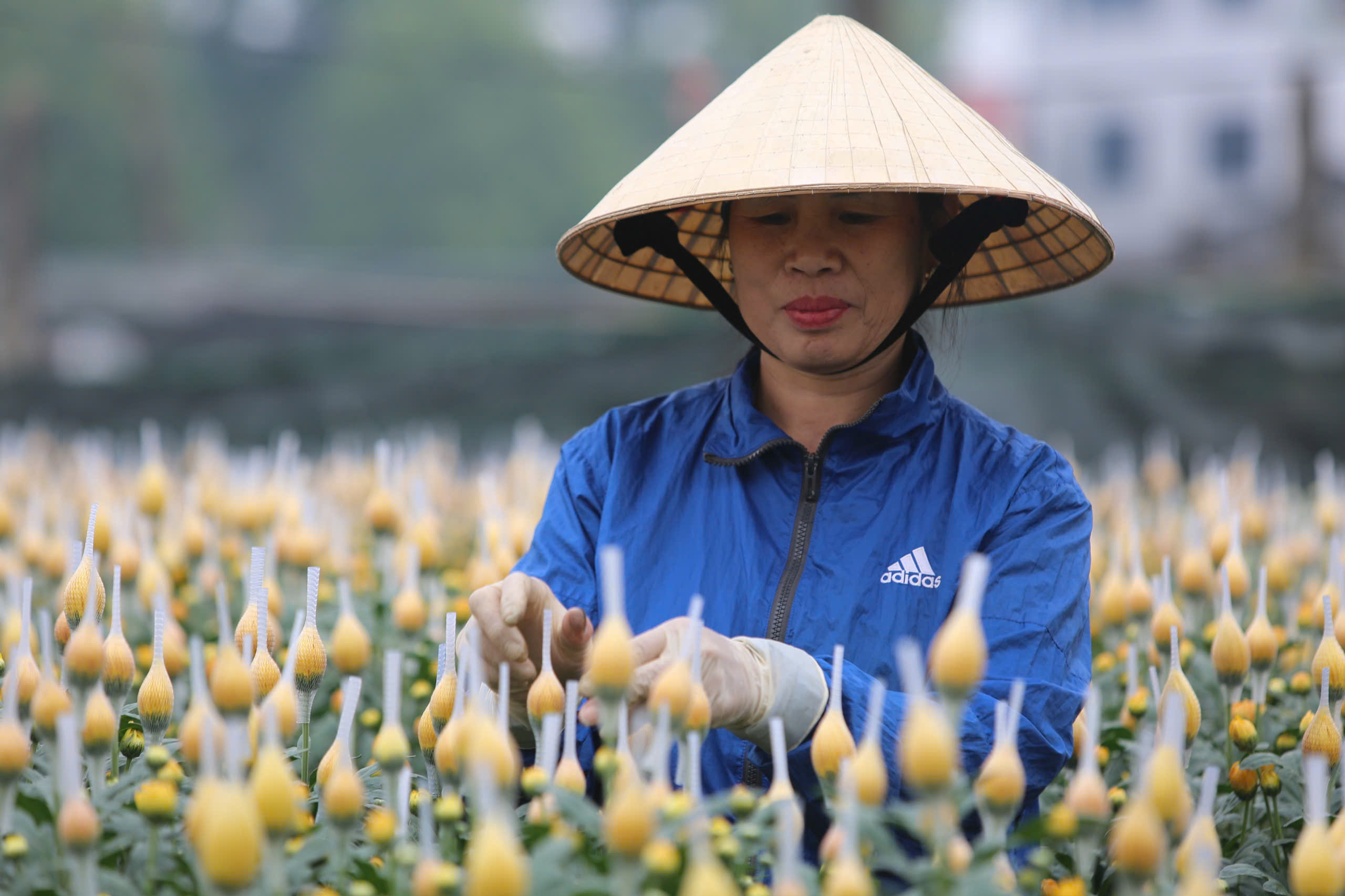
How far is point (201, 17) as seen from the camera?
36219 mm

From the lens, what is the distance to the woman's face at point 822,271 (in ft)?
6.63

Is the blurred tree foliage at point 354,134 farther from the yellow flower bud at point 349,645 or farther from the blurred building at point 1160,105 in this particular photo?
the yellow flower bud at point 349,645

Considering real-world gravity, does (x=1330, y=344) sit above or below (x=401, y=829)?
above

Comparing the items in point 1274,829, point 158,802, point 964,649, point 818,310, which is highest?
point 818,310

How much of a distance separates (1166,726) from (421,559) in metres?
1.72

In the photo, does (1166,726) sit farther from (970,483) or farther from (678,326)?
A: (678,326)

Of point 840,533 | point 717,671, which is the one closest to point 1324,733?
point 840,533

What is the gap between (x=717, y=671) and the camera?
1.57 m

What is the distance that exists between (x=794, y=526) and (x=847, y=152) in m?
0.54

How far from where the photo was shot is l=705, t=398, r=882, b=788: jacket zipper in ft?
6.41

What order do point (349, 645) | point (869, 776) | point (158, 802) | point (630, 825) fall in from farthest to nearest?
point (349, 645) → point (158, 802) → point (869, 776) → point (630, 825)

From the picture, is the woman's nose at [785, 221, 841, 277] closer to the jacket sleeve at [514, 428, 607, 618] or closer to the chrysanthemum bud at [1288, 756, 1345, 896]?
the jacket sleeve at [514, 428, 607, 618]

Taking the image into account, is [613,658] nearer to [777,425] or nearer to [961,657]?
[961,657]

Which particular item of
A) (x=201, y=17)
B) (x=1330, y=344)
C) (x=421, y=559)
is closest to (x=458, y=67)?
(x=201, y=17)
